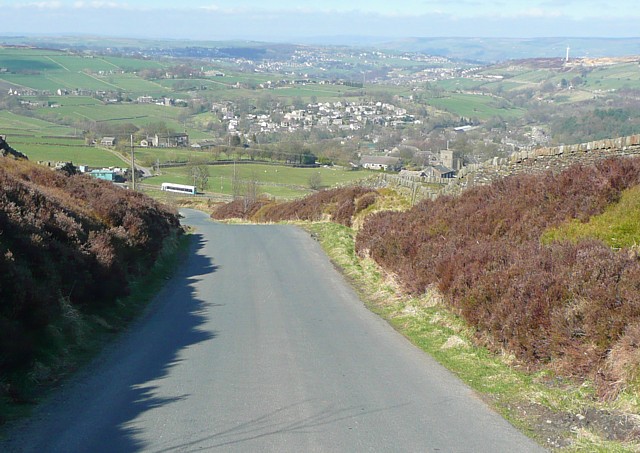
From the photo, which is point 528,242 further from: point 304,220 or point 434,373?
point 304,220

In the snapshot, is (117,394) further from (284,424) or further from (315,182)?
(315,182)

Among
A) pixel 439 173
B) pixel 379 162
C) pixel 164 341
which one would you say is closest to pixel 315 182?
pixel 379 162

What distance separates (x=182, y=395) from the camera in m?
7.98

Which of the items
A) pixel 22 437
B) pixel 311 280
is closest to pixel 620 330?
pixel 22 437

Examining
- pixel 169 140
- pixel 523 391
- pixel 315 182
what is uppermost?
pixel 523 391

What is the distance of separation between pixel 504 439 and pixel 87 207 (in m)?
14.4

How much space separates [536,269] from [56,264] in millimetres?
7571

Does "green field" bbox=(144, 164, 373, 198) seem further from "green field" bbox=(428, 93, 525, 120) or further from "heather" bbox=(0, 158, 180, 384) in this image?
"heather" bbox=(0, 158, 180, 384)

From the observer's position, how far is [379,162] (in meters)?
77.4

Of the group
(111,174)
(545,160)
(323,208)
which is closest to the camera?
(545,160)

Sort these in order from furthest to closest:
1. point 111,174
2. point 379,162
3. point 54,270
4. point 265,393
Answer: point 379,162, point 111,174, point 54,270, point 265,393

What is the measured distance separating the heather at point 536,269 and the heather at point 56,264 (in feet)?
19.6

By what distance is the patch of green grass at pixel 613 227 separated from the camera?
38.3 feet

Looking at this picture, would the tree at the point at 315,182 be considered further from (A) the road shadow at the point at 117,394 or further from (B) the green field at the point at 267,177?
(A) the road shadow at the point at 117,394
